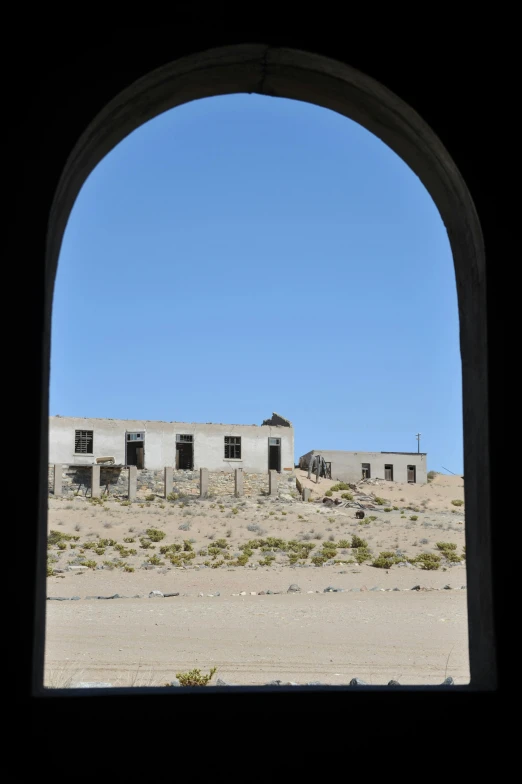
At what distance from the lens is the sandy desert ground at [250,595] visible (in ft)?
32.7

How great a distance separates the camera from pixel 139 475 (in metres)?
38.3

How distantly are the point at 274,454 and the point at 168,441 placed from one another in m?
6.31

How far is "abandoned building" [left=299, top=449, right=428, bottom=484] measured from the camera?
51094 mm

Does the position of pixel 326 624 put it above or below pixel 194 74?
below

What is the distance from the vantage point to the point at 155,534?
88.2ft

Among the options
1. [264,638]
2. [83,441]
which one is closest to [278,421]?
[83,441]

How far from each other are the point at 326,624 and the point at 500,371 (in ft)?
35.5

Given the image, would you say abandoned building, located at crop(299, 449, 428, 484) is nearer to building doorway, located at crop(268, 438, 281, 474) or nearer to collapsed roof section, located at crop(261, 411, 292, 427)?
collapsed roof section, located at crop(261, 411, 292, 427)

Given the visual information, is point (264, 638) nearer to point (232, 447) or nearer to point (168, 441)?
point (168, 441)

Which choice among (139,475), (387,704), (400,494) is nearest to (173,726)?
(387,704)

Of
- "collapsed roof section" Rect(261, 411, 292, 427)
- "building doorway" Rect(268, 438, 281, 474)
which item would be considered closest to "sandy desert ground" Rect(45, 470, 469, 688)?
"building doorway" Rect(268, 438, 281, 474)

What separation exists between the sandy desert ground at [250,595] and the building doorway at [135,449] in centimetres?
540

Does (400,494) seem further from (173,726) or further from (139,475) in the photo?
(173,726)

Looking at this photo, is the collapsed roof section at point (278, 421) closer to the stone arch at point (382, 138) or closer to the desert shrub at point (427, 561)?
the desert shrub at point (427, 561)
